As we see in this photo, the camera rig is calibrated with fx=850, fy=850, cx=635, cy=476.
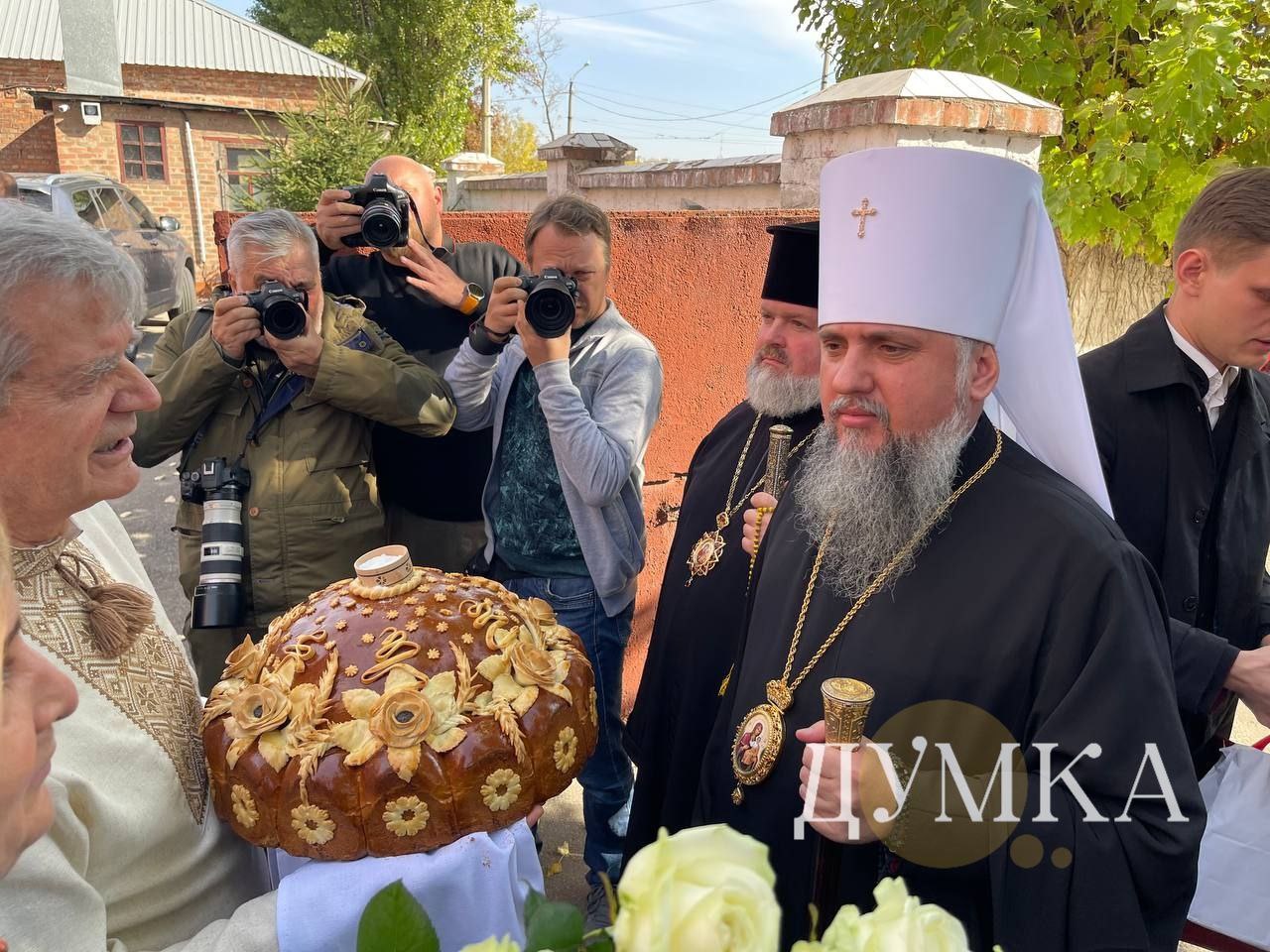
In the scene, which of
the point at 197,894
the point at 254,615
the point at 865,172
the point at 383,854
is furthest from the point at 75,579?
the point at 865,172

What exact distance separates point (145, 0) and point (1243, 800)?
29.9 meters

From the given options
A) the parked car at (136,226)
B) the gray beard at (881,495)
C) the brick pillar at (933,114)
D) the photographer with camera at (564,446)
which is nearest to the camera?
the gray beard at (881,495)

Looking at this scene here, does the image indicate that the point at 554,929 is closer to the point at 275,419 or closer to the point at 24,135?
the point at 275,419

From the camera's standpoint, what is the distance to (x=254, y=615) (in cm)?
253

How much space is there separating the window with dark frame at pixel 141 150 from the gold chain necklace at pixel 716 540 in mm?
21613

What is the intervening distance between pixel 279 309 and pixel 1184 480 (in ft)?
8.39

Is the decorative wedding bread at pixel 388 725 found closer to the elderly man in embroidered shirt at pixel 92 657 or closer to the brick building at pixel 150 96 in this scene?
the elderly man in embroidered shirt at pixel 92 657

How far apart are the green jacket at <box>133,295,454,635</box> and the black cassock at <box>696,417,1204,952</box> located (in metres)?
1.42

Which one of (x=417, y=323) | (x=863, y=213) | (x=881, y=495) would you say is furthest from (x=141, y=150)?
(x=881, y=495)

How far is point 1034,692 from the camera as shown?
5.09 ft

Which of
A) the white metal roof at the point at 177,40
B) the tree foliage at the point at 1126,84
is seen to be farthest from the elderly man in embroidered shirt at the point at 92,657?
the white metal roof at the point at 177,40

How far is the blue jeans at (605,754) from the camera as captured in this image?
2928 mm

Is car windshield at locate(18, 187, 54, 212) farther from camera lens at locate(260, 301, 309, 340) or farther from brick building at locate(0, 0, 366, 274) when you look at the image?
camera lens at locate(260, 301, 309, 340)

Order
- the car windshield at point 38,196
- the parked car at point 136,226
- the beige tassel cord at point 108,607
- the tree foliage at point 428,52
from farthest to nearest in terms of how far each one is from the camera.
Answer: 1. the tree foliage at point 428,52
2. the parked car at point 136,226
3. the car windshield at point 38,196
4. the beige tassel cord at point 108,607
